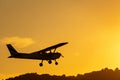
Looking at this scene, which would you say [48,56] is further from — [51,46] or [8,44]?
[8,44]

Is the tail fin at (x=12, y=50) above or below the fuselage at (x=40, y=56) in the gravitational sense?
above

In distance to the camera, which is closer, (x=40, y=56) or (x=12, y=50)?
(x=40, y=56)

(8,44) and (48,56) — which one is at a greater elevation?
(8,44)

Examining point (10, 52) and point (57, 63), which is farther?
point (10, 52)

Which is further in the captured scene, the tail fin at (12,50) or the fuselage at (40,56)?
the tail fin at (12,50)

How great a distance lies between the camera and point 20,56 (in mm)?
118938

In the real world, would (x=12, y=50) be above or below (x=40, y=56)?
above

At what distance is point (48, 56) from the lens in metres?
117

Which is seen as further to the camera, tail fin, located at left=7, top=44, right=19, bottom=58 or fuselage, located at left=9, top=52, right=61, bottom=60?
tail fin, located at left=7, top=44, right=19, bottom=58

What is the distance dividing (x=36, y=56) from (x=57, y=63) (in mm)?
7837

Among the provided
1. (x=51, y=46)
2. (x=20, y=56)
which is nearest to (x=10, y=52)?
(x=20, y=56)

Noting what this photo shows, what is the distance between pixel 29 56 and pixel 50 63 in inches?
294

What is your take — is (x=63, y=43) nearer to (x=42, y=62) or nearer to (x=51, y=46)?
(x=51, y=46)

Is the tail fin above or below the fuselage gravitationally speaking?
above
